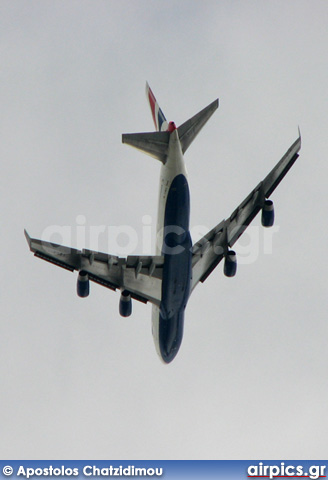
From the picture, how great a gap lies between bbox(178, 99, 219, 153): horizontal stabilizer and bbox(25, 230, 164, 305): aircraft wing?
266 inches

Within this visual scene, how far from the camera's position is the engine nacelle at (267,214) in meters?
41.8

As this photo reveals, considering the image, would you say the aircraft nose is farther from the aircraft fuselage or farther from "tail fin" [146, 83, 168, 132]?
"tail fin" [146, 83, 168, 132]

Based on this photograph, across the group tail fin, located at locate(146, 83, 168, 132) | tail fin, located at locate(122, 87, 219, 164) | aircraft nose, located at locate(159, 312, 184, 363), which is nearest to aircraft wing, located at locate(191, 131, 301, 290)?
aircraft nose, located at locate(159, 312, 184, 363)

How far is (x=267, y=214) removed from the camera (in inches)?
1645

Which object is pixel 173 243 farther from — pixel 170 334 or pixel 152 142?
pixel 170 334

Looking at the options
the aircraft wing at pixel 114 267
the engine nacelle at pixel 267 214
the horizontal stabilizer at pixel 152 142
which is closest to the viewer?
the horizontal stabilizer at pixel 152 142

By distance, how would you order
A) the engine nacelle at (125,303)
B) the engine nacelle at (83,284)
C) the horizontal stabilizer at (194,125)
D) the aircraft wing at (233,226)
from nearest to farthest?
the horizontal stabilizer at (194,125), the engine nacelle at (83,284), the aircraft wing at (233,226), the engine nacelle at (125,303)

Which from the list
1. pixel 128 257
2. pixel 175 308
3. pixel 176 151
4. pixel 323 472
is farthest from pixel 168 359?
pixel 176 151

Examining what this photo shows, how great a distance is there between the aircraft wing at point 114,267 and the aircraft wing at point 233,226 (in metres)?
2.93

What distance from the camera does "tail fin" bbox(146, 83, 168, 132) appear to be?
43.8 meters

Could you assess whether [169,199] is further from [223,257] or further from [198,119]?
[223,257]

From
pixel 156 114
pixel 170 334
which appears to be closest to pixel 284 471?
pixel 170 334

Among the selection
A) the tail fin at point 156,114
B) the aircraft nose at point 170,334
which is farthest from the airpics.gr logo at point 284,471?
the tail fin at point 156,114

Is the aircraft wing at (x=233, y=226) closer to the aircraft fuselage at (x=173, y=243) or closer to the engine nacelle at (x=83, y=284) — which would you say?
the aircraft fuselage at (x=173, y=243)
